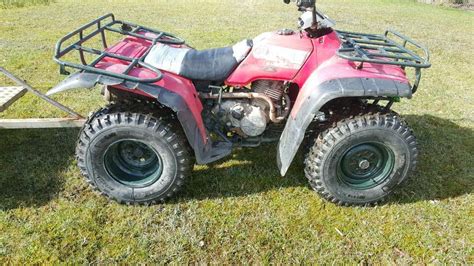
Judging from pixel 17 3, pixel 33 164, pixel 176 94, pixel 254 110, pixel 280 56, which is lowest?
pixel 17 3

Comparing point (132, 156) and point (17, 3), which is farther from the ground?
point (132, 156)

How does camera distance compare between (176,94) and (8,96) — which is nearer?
(176,94)

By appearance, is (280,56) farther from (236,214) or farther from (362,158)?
(236,214)

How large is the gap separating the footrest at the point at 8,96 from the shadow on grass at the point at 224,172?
55 cm

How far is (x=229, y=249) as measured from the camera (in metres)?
2.90

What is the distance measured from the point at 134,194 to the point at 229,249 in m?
0.91

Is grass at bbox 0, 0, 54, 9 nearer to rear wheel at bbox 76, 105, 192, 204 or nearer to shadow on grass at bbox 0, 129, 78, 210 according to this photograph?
shadow on grass at bbox 0, 129, 78, 210

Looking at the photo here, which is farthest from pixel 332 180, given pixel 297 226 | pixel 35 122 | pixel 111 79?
pixel 35 122

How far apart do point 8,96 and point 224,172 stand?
7.17ft

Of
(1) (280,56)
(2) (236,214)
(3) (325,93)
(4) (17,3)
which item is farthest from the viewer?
(4) (17,3)

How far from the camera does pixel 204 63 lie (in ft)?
10.3

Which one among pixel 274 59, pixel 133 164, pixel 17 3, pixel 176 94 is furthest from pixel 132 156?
pixel 17 3

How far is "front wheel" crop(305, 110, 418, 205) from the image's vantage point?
9.98 feet

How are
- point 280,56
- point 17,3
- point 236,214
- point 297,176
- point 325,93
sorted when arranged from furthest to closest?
point 17,3 → point 297,176 → point 236,214 → point 280,56 → point 325,93
